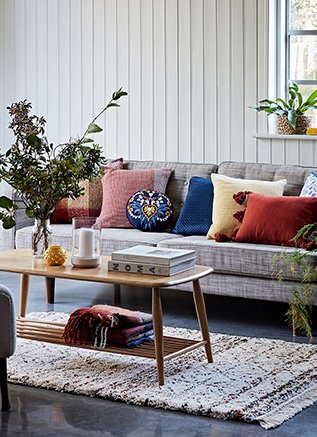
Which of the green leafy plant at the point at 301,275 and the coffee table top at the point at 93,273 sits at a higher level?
the coffee table top at the point at 93,273

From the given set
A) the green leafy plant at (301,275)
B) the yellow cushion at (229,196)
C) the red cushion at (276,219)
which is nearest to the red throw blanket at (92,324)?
the green leafy plant at (301,275)

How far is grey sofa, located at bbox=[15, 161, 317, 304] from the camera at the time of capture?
509 centimetres

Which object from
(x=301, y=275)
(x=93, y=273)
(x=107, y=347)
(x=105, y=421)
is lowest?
(x=105, y=421)

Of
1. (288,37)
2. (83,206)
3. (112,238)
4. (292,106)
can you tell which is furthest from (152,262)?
(288,37)

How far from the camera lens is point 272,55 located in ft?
21.0

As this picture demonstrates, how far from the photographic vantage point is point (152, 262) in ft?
13.6

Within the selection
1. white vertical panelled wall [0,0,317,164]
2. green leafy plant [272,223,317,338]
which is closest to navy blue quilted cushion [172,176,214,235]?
white vertical panelled wall [0,0,317,164]

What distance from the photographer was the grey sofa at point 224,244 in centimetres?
509

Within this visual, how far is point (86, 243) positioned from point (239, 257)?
107 cm

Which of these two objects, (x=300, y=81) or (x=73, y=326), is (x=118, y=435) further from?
(x=300, y=81)

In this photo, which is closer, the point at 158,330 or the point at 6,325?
the point at 6,325

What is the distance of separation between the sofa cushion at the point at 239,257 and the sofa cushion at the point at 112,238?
26 cm

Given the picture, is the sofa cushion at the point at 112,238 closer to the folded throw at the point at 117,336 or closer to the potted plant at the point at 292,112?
the potted plant at the point at 292,112

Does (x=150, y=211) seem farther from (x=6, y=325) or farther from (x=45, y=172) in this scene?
(x=6, y=325)
